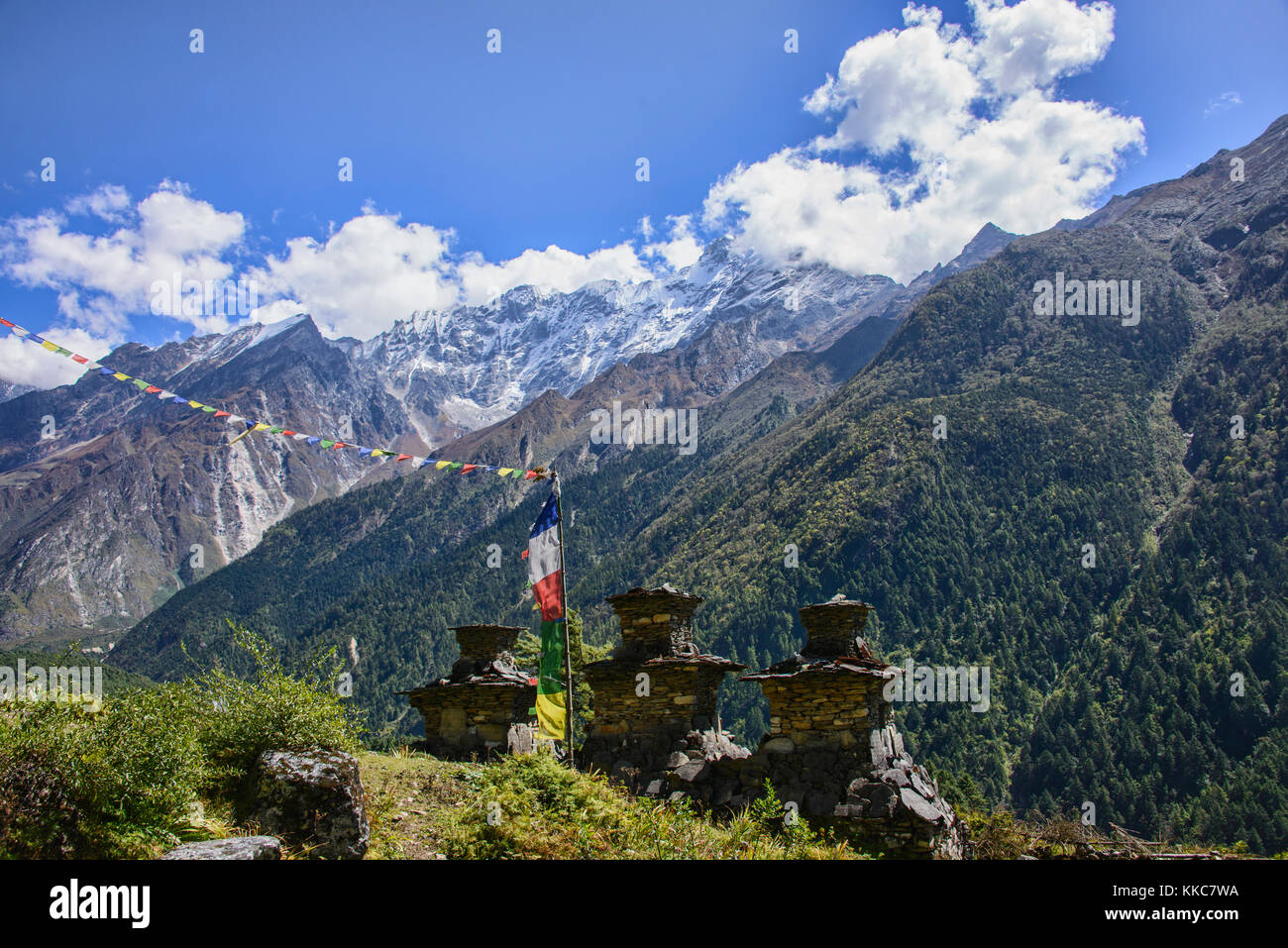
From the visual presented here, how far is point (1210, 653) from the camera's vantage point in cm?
13275

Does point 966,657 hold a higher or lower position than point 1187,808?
higher

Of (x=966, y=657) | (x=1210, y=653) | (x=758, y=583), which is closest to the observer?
(x=1210, y=653)

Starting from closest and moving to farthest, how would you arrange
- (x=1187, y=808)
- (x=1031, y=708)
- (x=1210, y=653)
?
(x=1187, y=808), (x=1210, y=653), (x=1031, y=708)

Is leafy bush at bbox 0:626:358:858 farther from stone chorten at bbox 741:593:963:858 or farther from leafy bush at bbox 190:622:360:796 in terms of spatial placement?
stone chorten at bbox 741:593:963:858

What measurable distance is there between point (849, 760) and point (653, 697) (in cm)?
465

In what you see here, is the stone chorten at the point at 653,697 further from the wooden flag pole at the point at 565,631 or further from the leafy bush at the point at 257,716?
the leafy bush at the point at 257,716

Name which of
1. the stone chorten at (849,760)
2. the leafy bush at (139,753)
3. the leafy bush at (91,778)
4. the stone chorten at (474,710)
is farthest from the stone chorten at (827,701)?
Answer: the leafy bush at (91,778)

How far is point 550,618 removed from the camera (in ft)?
56.9
